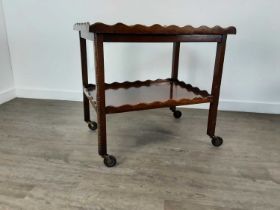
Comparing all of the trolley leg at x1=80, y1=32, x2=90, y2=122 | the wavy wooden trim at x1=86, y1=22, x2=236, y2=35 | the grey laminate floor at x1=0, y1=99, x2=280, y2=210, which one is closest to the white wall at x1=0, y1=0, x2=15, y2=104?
the grey laminate floor at x1=0, y1=99, x2=280, y2=210

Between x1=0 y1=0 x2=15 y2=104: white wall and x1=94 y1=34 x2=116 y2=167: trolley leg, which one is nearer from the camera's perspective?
x1=94 y1=34 x2=116 y2=167: trolley leg

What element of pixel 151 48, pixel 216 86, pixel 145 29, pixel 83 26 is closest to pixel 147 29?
pixel 145 29

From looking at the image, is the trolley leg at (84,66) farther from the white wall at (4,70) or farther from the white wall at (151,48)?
the white wall at (4,70)

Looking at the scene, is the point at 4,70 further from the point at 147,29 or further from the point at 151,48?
the point at 147,29

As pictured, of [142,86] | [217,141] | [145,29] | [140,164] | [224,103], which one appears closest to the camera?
[145,29]

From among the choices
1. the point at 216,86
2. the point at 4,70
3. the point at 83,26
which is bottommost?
the point at 4,70

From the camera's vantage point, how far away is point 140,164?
0.94 m

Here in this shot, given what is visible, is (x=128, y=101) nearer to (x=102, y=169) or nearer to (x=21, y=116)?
(x=102, y=169)

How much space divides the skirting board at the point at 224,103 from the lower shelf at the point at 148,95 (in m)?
0.47

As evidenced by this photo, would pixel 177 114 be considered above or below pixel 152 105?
below

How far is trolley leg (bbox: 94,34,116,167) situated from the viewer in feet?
2.67

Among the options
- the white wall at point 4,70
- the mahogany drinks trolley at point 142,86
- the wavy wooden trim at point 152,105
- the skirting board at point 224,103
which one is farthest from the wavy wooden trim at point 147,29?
the white wall at point 4,70

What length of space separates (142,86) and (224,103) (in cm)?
63

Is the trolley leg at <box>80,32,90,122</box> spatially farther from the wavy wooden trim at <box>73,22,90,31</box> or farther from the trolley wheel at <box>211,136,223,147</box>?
the trolley wheel at <box>211,136,223,147</box>
